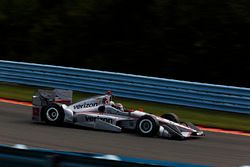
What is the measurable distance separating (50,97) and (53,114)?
0.43 m

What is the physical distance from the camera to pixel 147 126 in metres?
10.7

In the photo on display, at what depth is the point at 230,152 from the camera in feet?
32.1

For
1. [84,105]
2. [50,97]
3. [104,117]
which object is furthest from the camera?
[50,97]

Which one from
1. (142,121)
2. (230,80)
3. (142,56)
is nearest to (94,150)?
(142,121)

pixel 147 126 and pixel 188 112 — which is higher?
pixel 188 112

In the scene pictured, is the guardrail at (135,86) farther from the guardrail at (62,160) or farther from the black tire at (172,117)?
the guardrail at (62,160)

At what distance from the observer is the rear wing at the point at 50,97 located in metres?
11.7

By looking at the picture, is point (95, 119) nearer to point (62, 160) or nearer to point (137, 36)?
point (62, 160)

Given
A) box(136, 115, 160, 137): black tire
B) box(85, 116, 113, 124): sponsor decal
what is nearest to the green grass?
box(136, 115, 160, 137): black tire

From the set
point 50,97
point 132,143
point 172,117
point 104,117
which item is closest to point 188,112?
point 172,117

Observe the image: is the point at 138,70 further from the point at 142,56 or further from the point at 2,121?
the point at 2,121

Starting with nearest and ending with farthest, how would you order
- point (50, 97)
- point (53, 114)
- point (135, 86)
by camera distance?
point (53, 114)
point (50, 97)
point (135, 86)

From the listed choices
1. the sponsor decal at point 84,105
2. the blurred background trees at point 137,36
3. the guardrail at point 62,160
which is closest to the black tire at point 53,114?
the sponsor decal at point 84,105

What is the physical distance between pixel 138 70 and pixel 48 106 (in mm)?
8605
